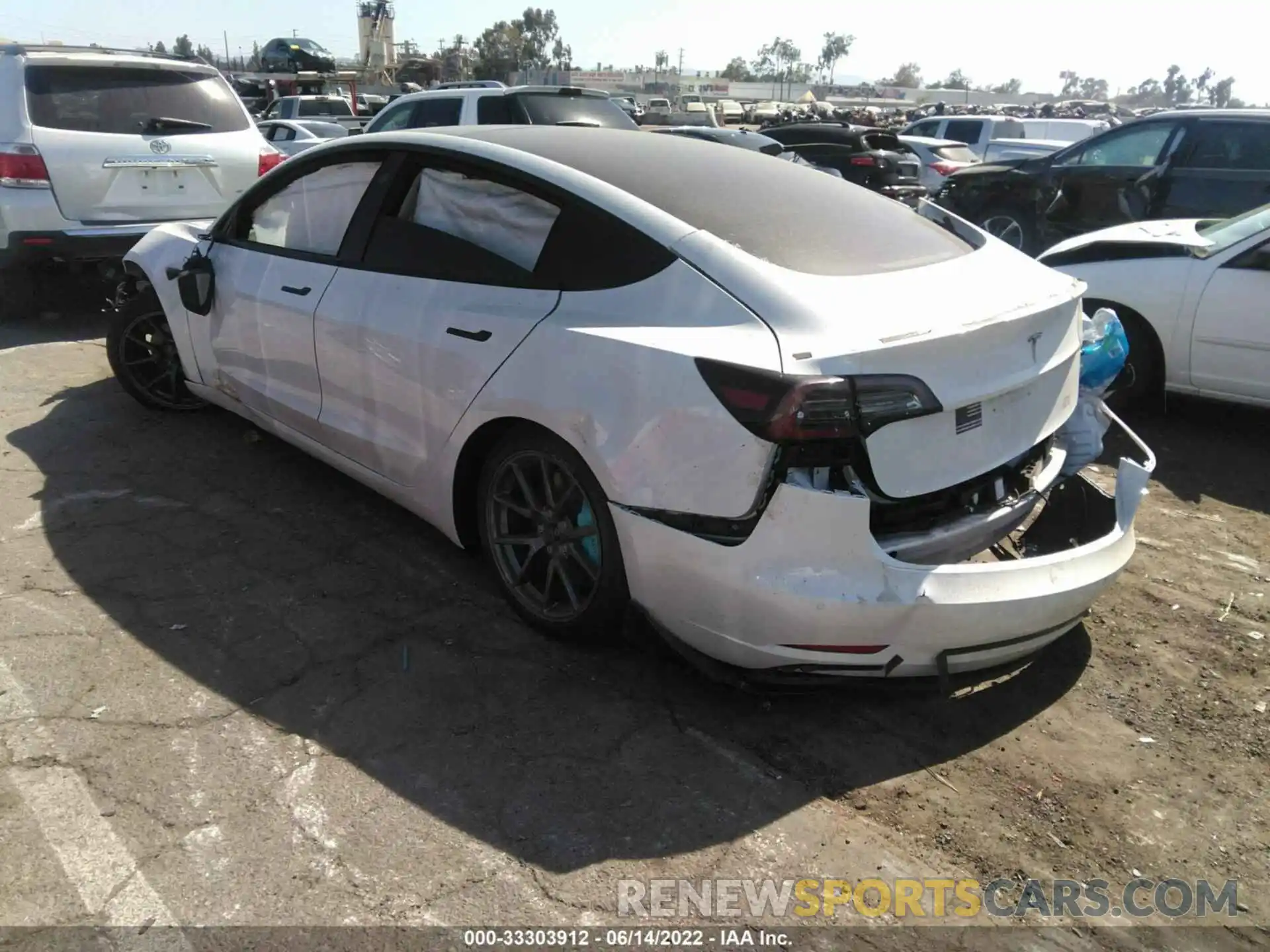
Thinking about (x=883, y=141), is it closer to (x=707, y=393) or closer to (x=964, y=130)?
(x=964, y=130)

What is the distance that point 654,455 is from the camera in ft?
8.89

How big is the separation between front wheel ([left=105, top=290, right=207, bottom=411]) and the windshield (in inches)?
223

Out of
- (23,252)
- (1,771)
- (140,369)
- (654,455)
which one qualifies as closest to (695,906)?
(654,455)

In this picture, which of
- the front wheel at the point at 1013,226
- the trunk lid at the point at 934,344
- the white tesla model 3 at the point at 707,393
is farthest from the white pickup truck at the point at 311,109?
the trunk lid at the point at 934,344

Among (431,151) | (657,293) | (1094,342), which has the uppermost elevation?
(431,151)

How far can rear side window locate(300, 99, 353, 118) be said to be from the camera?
2439 centimetres

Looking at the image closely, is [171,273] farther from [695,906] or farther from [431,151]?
[695,906]

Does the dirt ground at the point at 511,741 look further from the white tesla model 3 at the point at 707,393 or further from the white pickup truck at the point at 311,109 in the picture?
the white pickup truck at the point at 311,109

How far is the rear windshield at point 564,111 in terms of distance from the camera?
9.57m

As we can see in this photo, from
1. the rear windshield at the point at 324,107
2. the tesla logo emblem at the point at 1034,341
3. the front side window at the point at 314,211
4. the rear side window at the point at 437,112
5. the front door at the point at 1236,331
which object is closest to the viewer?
the tesla logo emblem at the point at 1034,341

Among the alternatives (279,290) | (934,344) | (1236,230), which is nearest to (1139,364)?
(1236,230)

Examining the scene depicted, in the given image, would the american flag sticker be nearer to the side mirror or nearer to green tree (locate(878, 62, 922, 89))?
the side mirror

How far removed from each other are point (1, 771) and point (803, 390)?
2.40m

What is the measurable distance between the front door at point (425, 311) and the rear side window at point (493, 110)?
637 cm
